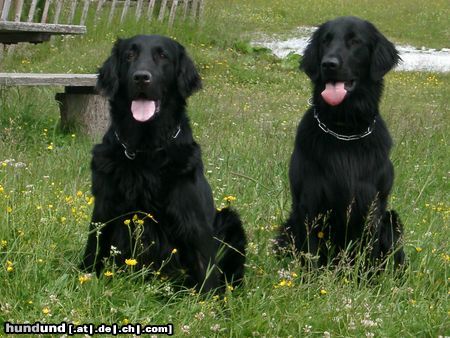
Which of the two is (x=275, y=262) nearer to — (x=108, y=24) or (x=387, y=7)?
(x=108, y=24)

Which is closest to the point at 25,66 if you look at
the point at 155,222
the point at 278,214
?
the point at 278,214

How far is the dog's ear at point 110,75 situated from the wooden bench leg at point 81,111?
3.10 m

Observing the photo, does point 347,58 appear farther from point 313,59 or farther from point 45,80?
point 45,80

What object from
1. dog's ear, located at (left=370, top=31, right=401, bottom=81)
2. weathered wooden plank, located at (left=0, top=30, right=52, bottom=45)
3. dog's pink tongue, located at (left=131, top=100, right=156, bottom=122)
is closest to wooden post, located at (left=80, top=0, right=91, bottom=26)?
weathered wooden plank, located at (left=0, top=30, right=52, bottom=45)

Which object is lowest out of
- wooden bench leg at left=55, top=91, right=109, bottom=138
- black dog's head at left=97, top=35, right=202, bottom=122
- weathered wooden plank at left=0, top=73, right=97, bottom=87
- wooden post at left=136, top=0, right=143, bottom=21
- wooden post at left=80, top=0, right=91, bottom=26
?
wooden bench leg at left=55, top=91, right=109, bottom=138

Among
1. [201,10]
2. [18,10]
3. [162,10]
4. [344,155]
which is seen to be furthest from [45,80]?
[201,10]

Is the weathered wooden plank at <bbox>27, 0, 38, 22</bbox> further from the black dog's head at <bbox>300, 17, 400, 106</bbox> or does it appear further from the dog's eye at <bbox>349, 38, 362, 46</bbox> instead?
the dog's eye at <bbox>349, 38, 362, 46</bbox>

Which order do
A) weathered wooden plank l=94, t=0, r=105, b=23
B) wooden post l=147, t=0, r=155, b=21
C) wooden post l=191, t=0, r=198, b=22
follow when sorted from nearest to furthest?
weathered wooden plank l=94, t=0, r=105, b=23 < wooden post l=147, t=0, r=155, b=21 < wooden post l=191, t=0, r=198, b=22

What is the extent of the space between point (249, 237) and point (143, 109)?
103 cm

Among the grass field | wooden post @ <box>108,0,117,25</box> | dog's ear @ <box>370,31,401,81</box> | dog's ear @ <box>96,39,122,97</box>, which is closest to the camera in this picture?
the grass field

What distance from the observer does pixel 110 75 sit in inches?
152

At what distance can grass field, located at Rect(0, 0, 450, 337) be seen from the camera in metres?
3.14

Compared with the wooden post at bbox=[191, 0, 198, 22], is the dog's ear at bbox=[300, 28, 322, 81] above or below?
above

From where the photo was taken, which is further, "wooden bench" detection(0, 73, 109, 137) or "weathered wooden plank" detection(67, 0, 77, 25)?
"weathered wooden plank" detection(67, 0, 77, 25)
